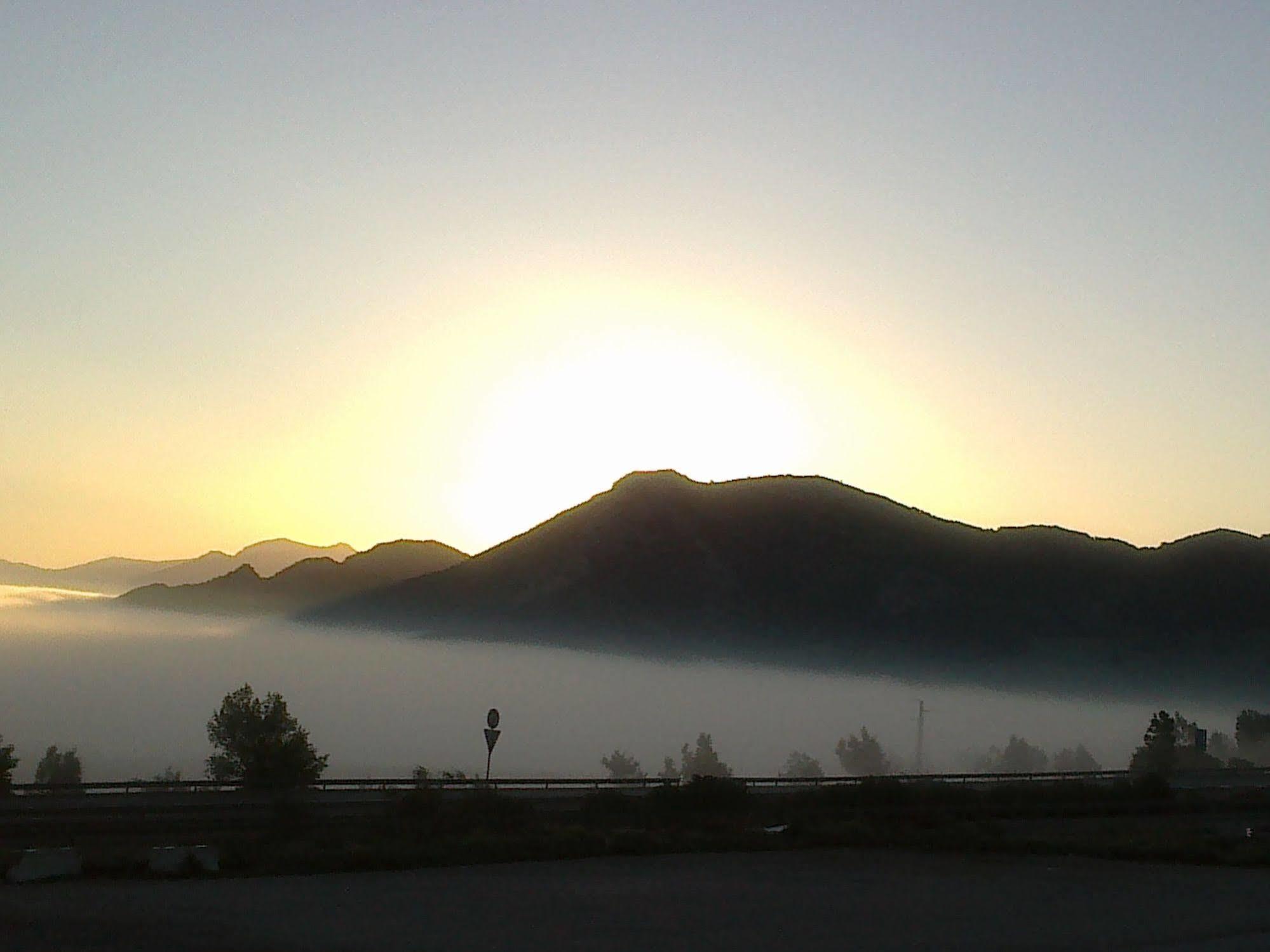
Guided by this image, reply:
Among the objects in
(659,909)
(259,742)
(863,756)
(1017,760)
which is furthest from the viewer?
(1017,760)

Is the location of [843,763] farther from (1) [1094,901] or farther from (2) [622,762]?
(1) [1094,901]

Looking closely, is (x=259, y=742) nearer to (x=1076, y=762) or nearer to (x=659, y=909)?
(x=659, y=909)

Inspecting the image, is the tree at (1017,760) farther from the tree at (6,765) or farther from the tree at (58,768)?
the tree at (6,765)

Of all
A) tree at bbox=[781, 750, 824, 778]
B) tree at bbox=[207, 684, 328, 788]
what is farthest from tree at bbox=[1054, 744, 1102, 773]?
tree at bbox=[207, 684, 328, 788]

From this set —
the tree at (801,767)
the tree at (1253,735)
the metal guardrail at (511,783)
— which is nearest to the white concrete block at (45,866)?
the metal guardrail at (511,783)

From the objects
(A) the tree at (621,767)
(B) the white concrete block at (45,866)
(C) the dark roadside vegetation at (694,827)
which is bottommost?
(A) the tree at (621,767)

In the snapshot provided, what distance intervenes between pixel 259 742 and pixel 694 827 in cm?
4527

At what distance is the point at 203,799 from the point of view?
41562 mm

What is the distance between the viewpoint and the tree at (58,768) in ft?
291

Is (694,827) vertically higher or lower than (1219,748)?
higher

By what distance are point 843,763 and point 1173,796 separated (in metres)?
108

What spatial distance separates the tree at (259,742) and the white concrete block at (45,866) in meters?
43.4

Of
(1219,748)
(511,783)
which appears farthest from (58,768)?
(1219,748)

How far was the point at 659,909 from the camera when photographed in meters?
18.6
